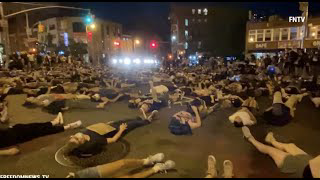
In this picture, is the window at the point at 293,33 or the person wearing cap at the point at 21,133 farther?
the window at the point at 293,33

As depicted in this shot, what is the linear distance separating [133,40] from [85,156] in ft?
269

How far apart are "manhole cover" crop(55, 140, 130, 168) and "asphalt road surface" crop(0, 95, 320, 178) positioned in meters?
0.13

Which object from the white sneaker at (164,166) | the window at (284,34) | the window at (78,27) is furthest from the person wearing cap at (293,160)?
the window at (78,27)

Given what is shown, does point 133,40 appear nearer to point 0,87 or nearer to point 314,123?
point 0,87

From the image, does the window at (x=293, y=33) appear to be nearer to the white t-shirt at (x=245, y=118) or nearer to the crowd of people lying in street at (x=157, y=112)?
the crowd of people lying in street at (x=157, y=112)

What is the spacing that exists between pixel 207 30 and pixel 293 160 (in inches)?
2582

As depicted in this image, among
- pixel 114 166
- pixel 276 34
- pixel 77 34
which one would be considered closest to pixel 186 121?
pixel 114 166

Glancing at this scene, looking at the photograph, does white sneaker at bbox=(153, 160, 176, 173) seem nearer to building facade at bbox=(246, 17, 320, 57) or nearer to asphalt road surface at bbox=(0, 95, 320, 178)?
asphalt road surface at bbox=(0, 95, 320, 178)

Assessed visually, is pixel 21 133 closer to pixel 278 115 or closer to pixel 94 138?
pixel 94 138

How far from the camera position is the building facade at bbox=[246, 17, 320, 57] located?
3575 cm

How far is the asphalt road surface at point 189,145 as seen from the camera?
6.15 metres

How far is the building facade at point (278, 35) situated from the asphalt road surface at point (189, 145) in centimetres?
2864

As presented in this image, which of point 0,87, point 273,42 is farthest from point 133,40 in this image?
point 0,87

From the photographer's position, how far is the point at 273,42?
40.5 meters
